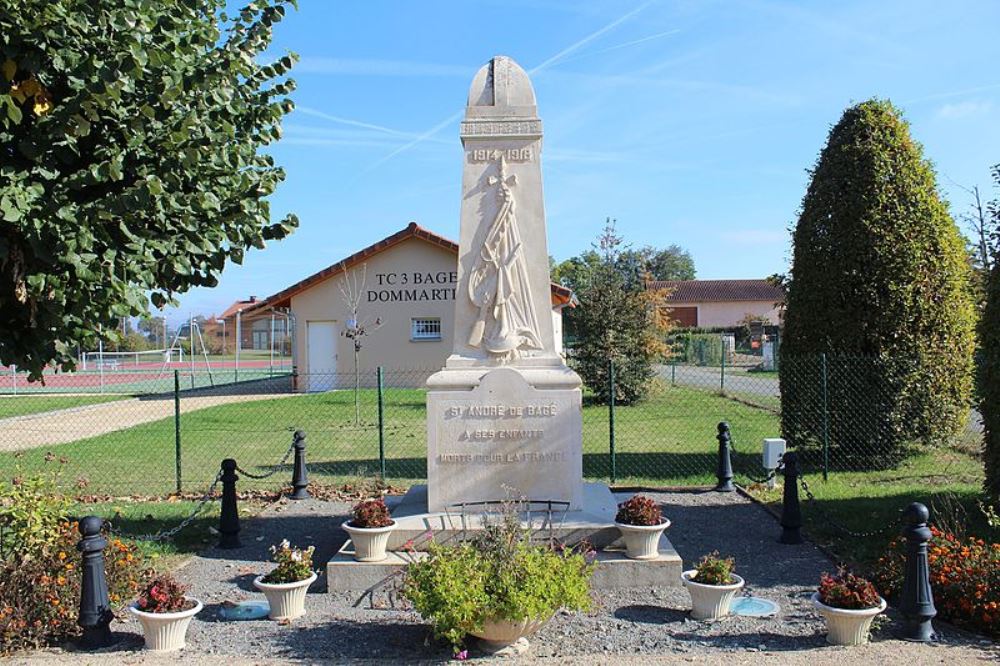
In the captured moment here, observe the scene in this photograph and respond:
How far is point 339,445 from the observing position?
15.2m

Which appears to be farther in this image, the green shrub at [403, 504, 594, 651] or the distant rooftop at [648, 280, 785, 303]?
the distant rooftop at [648, 280, 785, 303]

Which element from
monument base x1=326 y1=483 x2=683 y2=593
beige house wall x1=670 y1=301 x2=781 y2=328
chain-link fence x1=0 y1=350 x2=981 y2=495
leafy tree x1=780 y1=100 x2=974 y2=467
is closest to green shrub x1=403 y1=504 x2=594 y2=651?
monument base x1=326 y1=483 x2=683 y2=593

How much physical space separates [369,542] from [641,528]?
2.17 m

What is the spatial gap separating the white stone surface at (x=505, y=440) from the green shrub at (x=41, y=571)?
A: 2.64m

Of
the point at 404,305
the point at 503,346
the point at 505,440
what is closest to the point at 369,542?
the point at 505,440

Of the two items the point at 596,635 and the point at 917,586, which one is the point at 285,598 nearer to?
the point at 596,635

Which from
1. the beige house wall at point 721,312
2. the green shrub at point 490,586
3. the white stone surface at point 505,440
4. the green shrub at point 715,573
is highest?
the beige house wall at point 721,312

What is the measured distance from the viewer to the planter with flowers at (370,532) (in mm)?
6734

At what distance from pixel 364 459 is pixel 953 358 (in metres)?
8.73

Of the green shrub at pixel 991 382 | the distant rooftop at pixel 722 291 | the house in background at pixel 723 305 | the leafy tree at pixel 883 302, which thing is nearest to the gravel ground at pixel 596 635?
the green shrub at pixel 991 382

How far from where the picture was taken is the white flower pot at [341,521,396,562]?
672 cm

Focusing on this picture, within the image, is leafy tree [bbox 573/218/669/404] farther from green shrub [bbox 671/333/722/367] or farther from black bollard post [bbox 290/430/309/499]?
green shrub [bbox 671/333/722/367]

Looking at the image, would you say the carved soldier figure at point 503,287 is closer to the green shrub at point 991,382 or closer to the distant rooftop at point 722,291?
the green shrub at point 991,382

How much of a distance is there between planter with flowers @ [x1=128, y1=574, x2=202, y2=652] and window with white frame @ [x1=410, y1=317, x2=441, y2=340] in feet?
74.1
